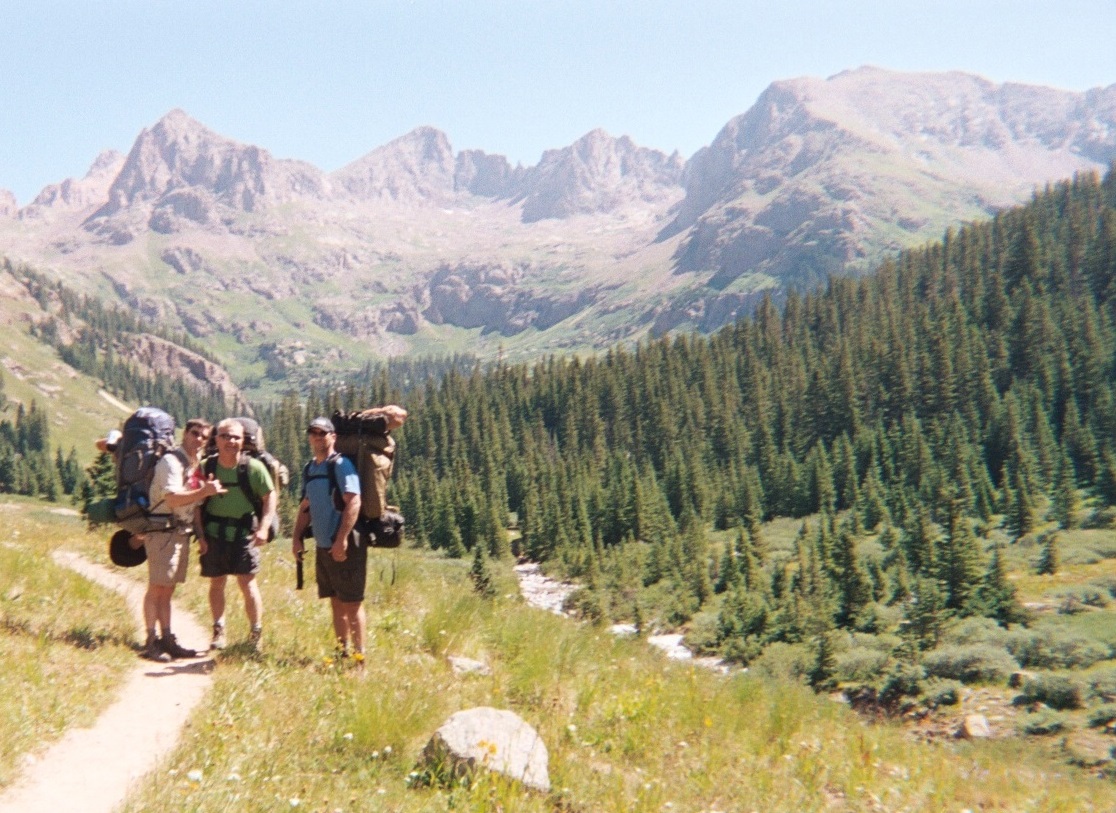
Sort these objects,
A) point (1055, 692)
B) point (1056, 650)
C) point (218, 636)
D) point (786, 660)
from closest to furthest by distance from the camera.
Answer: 1. point (218, 636)
2. point (1055, 692)
3. point (1056, 650)
4. point (786, 660)

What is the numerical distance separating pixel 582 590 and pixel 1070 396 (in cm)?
8275

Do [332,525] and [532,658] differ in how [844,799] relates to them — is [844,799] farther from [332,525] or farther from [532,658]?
[332,525]

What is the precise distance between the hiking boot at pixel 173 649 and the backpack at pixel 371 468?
2780 millimetres

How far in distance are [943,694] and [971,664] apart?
358cm

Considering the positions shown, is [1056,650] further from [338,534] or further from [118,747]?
[118,747]

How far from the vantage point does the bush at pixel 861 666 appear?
36.1 metres

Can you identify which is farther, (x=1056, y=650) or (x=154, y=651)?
(x=1056, y=650)

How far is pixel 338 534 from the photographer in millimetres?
9086

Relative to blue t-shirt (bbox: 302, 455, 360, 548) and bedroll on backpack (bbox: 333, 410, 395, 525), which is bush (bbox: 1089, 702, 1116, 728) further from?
blue t-shirt (bbox: 302, 455, 360, 548)

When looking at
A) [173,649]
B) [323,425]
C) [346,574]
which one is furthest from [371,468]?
[173,649]

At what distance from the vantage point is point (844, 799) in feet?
25.5

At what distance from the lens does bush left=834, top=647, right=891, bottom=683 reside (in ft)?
118

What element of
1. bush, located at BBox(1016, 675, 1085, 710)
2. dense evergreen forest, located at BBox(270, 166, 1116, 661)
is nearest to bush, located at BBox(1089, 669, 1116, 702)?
bush, located at BBox(1016, 675, 1085, 710)

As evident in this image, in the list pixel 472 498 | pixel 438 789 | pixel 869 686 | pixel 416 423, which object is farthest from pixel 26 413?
pixel 438 789
